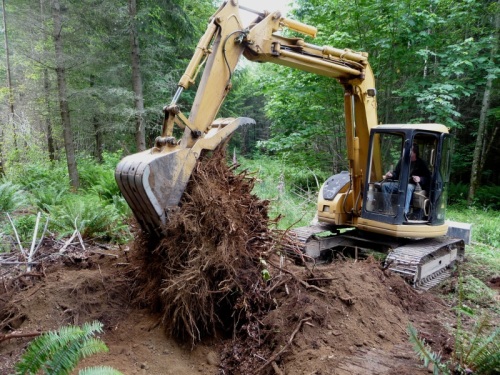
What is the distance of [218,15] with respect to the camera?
357 cm

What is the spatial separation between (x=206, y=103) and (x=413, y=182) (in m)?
3.10

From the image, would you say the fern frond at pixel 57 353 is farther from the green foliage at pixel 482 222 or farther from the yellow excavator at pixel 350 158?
the green foliage at pixel 482 222

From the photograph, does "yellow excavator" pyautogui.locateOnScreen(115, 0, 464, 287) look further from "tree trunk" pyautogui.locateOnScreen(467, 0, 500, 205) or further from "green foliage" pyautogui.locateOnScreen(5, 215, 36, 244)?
"tree trunk" pyautogui.locateOnScreen(467, 0, 500, 205)

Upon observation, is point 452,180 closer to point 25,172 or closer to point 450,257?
point 450,257

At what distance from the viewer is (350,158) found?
5516 mm

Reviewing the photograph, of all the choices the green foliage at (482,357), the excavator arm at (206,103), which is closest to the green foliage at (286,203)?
the excavator arm at (206,103)

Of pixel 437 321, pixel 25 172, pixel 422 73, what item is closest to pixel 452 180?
pixel 422 73

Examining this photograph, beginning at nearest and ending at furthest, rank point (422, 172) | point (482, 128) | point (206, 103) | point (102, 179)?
1. point (206, 103)
2. point (422, 172)
3. point (102, 179)
4. point (482, 128)

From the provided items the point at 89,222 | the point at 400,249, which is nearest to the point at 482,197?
the point at 400,249

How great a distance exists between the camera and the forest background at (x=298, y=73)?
9000 millimetres

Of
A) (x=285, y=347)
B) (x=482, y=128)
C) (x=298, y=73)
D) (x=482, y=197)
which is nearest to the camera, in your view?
(x=285, y=347)

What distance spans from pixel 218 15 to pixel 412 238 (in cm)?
379

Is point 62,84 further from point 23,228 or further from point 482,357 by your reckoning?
point 482,357

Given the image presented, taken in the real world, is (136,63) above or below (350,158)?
above
